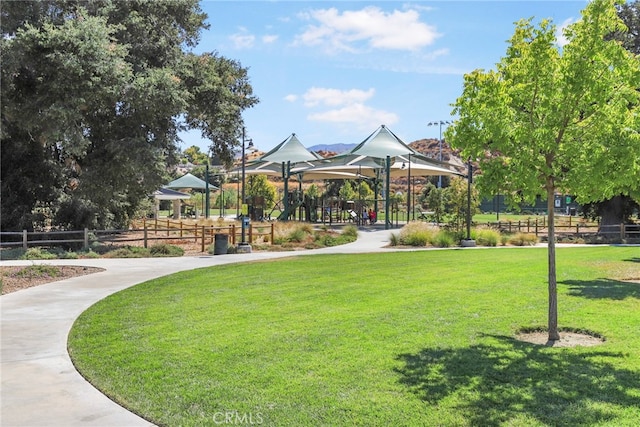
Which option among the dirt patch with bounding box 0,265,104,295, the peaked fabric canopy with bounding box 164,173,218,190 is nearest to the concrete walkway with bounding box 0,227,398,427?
the dirt patch with bounding box 0,265,104,295

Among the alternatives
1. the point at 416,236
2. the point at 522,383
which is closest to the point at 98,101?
the point at 416,236

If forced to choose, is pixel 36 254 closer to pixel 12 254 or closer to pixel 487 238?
pixel 12 254

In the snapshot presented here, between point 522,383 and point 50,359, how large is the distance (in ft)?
18.6

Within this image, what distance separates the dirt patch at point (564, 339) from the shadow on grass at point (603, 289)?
3598 mm

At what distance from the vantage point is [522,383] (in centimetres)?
589

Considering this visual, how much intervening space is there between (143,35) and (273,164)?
91.2 ft

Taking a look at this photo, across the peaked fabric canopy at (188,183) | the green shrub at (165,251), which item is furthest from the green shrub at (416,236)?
the peaked fabric canopy at (188,183)

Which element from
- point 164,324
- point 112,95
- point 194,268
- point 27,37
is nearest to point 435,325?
point 164,324

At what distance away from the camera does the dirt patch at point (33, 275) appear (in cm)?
1292

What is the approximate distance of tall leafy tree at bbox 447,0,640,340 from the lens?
6.80 m

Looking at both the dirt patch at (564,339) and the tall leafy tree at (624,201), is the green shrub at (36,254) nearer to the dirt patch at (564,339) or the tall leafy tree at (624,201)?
the dirt patch at (564,339)

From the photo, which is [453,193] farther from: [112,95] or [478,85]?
[478,85]

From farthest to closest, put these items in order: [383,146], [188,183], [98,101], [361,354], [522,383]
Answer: [188,183], [383,146], [98,101], [361,354], [522,383]

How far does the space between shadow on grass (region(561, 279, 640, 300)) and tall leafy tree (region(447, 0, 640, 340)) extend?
4.82 m
